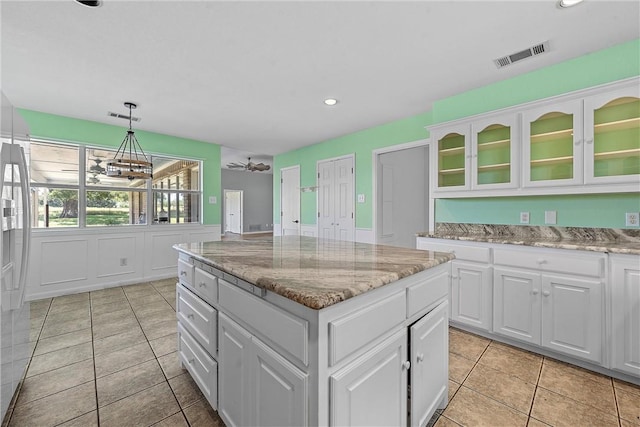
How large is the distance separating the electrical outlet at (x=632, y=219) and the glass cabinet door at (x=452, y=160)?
121cm

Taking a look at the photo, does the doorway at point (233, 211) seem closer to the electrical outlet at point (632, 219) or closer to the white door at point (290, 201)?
the white door at point (290, 201)

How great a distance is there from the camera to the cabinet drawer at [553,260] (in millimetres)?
1985

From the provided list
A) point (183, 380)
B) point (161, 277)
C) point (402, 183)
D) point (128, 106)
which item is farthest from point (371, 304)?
point (161, 277)

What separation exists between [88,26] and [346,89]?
7.26ft

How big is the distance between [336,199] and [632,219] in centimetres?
369

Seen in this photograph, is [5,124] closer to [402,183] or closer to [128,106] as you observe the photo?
[128,106]

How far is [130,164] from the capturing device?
3016 mm

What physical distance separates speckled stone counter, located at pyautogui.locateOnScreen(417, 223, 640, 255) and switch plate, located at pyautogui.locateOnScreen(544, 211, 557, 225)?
0.05 metres

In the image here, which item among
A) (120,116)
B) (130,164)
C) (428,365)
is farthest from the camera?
(120,116)

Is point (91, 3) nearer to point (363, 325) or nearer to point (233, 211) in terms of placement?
point (363, 325)

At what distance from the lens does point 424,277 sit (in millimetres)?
1442

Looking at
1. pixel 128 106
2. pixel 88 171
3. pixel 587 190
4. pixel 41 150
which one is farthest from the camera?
pixel 88 171

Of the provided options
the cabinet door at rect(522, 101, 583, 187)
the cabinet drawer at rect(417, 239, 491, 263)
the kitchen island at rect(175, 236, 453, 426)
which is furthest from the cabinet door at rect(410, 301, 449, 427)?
the cabinet door at rect(522, 101, 583, 187)

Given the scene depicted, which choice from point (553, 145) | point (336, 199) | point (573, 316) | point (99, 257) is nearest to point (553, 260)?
point (573, 316)
